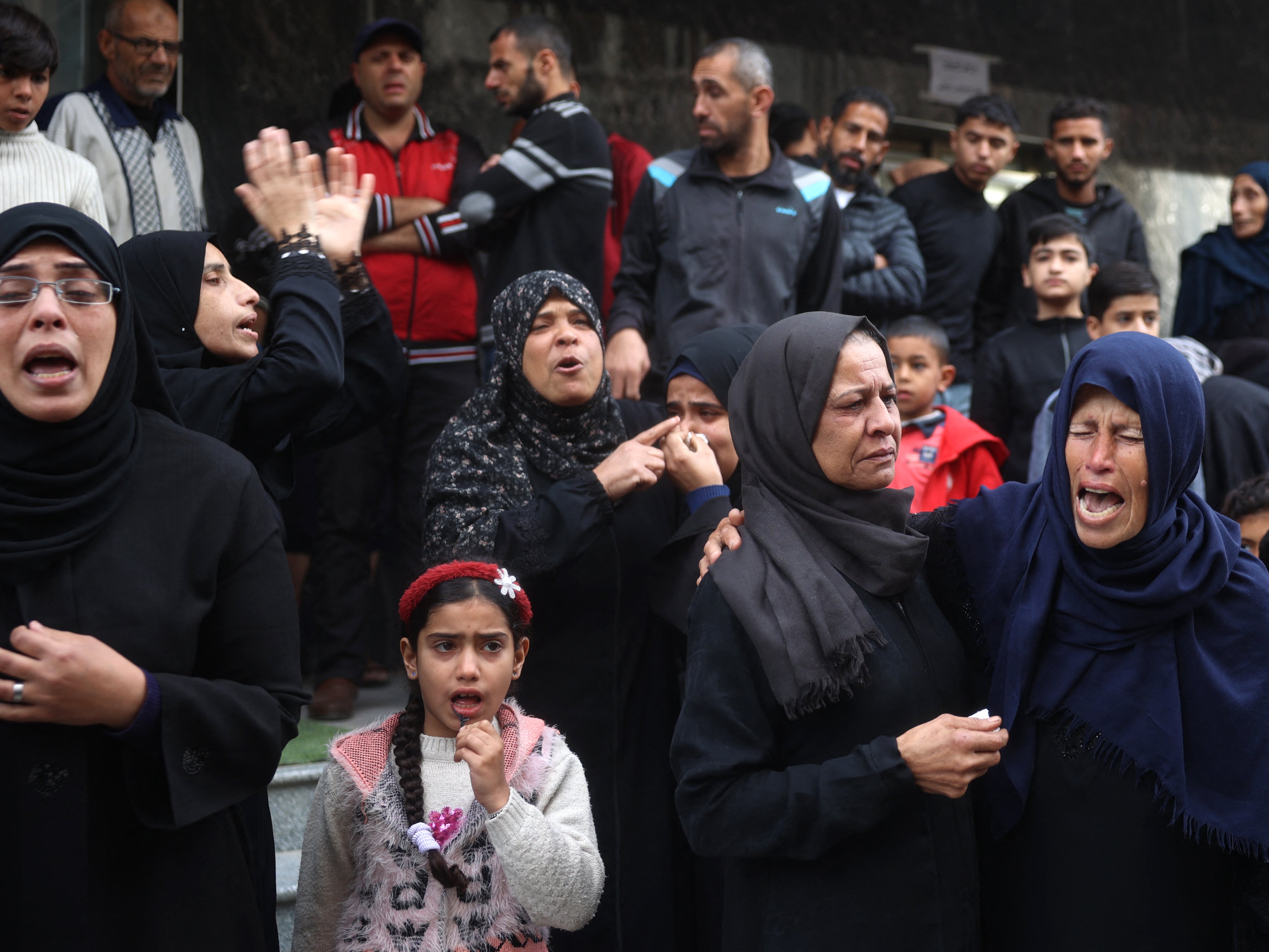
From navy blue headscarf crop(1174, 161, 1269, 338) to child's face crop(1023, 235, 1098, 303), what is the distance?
116 cm

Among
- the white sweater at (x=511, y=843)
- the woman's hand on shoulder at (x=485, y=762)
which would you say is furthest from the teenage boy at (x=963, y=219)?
the woman's hand on shoulder at (x=485, y=762)

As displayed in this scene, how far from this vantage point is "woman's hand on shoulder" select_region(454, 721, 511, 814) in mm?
2385

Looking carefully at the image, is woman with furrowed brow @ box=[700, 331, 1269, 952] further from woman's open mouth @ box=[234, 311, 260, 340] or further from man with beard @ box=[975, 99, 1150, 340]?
man with beard @ box=[975, 99, 1150, 340]

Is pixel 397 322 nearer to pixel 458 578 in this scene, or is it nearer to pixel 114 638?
pixel 458 578

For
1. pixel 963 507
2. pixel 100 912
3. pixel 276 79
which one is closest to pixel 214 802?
pixel 100 912

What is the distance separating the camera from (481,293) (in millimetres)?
4832

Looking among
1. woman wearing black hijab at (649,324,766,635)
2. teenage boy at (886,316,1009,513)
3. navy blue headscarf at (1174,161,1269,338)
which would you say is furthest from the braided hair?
navy blue headscarf at (1174,161,1269,338)

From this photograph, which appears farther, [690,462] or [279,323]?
[690,462]

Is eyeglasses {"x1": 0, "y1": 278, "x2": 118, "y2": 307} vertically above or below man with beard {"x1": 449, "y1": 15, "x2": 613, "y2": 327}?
below

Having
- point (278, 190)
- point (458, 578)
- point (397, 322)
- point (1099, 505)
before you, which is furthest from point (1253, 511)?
point (397, 322)

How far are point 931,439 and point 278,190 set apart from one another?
2347 mm

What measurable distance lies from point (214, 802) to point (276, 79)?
4100 mm

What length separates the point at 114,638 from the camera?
6.36 ft

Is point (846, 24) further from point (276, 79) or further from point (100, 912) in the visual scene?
point (100, 912)
